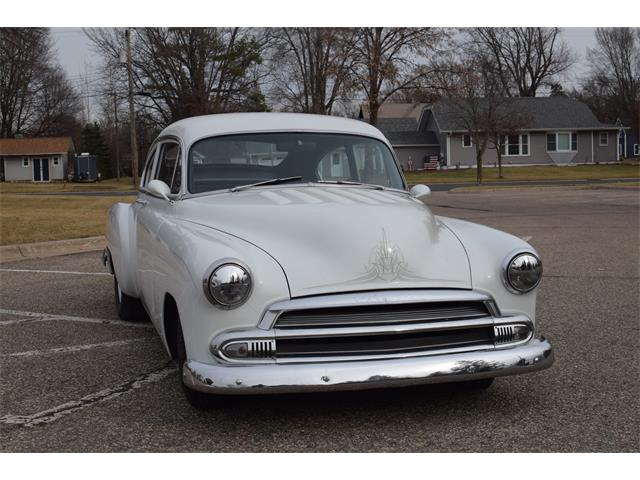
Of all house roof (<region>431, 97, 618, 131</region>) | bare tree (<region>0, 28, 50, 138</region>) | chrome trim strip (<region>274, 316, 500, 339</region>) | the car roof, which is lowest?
chrome trim strip (<region>274, 316, 500, 339</region>)

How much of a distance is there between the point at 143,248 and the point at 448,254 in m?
2.30

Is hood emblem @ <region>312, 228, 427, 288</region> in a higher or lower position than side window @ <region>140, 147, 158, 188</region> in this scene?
lower

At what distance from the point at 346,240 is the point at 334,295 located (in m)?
0.37

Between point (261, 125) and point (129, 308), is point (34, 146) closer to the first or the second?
point (129, 308)

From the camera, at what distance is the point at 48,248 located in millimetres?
11758

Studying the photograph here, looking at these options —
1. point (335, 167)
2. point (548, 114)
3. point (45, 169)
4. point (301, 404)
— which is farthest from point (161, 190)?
point (45, 169)

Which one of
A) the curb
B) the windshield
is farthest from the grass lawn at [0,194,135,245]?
the windshield

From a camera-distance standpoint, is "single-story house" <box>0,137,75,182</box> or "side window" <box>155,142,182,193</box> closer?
"side window" <box>155,142,182,193</box>

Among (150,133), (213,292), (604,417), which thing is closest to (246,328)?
(213,292)

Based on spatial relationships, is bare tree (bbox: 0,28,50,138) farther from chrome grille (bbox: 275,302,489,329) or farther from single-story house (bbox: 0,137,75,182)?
chrome grille (bbox: 275,302,489,329)

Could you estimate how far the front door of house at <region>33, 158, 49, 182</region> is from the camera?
61438 millimetres

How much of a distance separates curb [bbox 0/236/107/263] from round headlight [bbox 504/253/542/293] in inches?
345

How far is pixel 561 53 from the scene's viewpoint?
73.6m

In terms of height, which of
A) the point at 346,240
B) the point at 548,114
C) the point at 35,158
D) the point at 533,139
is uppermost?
the point at 548,114
